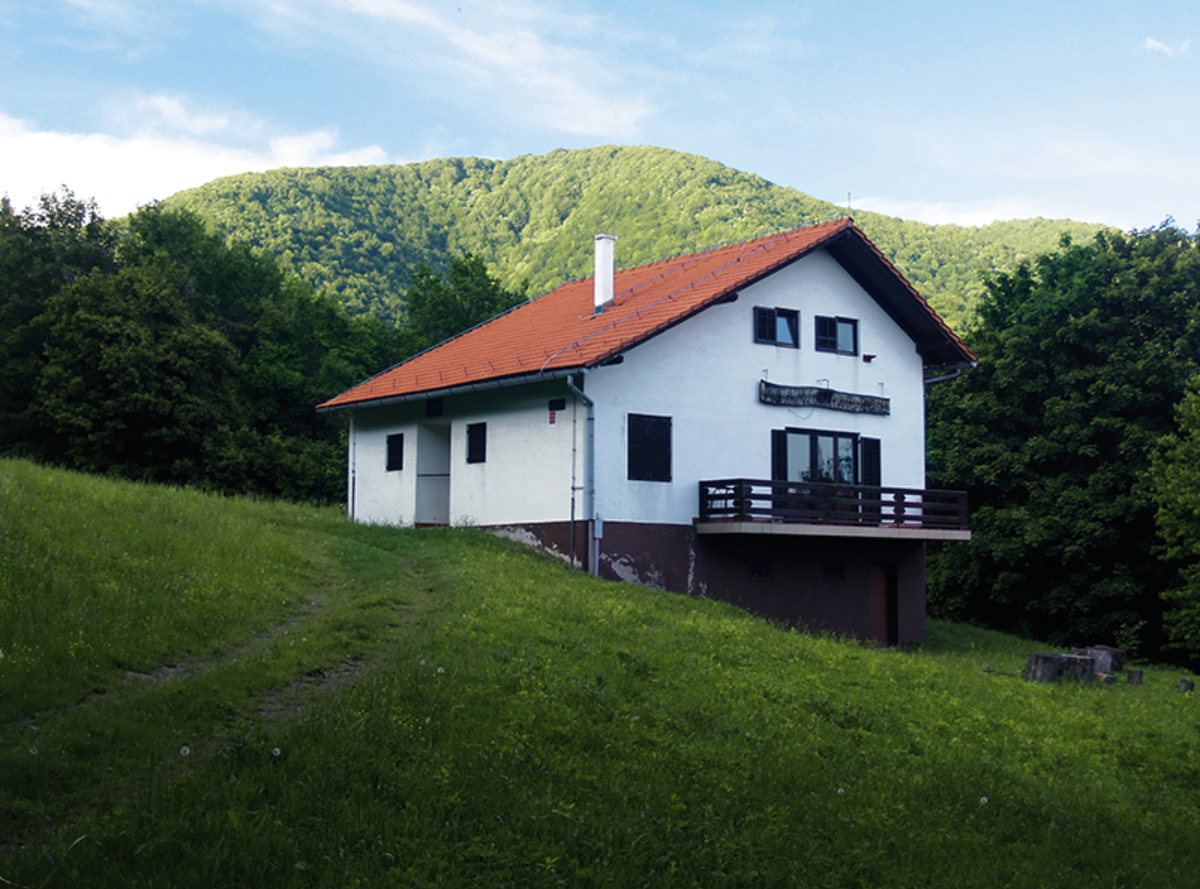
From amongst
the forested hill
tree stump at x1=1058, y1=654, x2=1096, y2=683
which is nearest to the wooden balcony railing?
tree stump at x1=1058, y1=654, x2=1096, y2=683

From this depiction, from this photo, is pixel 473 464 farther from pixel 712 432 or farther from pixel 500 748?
pixel 500 748

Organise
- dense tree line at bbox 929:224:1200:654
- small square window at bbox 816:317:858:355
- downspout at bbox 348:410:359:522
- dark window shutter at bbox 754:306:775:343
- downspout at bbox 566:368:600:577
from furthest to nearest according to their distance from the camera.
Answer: dense tree line at bbox 929:224:1200:654, downspout at bbox 348:410:359:522, small square window at bbox 816:317:858:355, dark window shutter at bbox 754:306:775:343, downspout at bbox 566:368:600:577

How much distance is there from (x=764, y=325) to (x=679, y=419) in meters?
3.50

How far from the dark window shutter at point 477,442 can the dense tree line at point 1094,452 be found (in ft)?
65.0

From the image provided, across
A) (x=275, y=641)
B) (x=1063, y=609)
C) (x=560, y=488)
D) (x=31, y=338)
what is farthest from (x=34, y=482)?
(x=1063, y=609)

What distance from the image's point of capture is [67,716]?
876 centimetres

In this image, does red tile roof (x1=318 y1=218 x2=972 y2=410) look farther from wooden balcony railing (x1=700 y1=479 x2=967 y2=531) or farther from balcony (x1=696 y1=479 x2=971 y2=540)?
balcony (x1=696 y1=479 x2=971 y2=540)

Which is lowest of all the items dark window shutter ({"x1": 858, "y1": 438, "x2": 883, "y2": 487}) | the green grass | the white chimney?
the green grass

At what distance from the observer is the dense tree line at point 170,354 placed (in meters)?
38.8

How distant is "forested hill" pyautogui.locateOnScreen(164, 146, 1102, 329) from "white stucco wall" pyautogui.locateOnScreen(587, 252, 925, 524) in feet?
96.2

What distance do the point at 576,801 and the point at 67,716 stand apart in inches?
159

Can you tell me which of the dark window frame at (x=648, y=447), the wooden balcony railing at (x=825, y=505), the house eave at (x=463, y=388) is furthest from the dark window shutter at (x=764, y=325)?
the house eave at (x=463, y=388)

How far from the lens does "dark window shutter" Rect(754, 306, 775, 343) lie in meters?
26.0

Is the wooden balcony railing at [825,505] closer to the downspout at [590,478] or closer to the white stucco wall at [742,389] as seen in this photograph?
the white stucco wall at [742,389]
